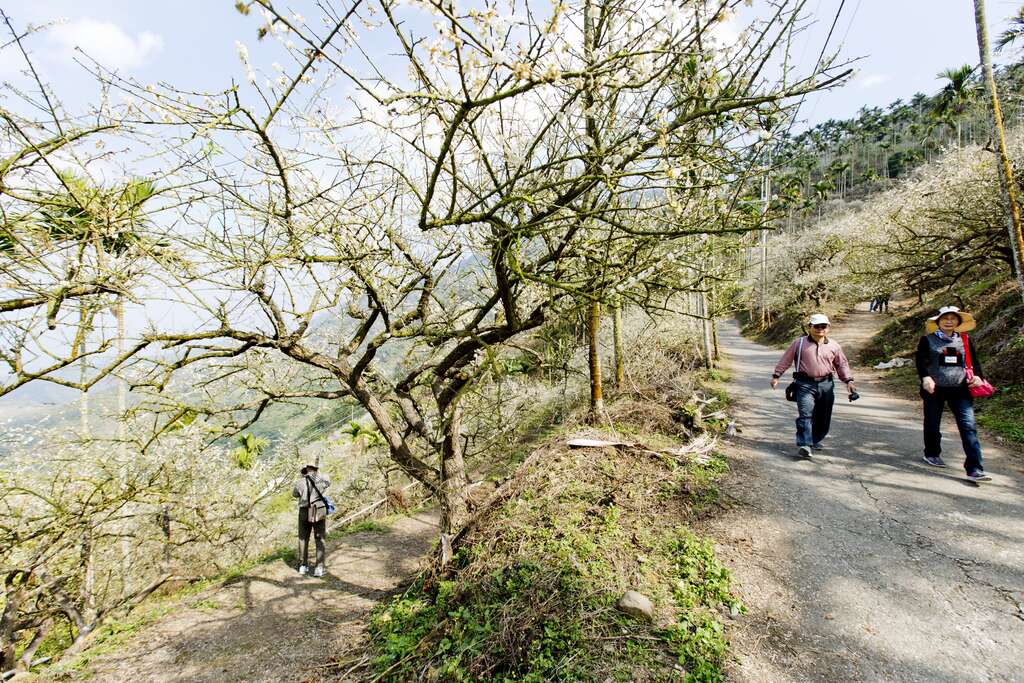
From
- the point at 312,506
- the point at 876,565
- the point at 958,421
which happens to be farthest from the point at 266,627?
the point at 958,421

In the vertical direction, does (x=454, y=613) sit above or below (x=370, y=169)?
below

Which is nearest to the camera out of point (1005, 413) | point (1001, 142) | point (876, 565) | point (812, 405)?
point (876, 565)

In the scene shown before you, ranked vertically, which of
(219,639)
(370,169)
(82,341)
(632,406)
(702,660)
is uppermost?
(370,169)

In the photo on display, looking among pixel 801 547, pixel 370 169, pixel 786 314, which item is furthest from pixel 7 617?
pixel 786 314

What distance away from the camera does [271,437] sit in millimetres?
11227

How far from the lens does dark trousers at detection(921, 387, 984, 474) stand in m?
4.69

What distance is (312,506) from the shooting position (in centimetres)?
702

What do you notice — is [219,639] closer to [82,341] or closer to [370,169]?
[82,341]

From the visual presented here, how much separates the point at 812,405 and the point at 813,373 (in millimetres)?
469

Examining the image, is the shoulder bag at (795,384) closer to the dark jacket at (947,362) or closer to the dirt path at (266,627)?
the dark jacket at (947,362)

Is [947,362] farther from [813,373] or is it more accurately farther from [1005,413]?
[1005,413]

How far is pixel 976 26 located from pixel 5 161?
13.4 metres

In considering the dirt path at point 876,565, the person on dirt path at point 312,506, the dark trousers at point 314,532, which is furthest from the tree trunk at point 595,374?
the dark trousers at point 314,532

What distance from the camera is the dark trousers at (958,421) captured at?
4688 mm
